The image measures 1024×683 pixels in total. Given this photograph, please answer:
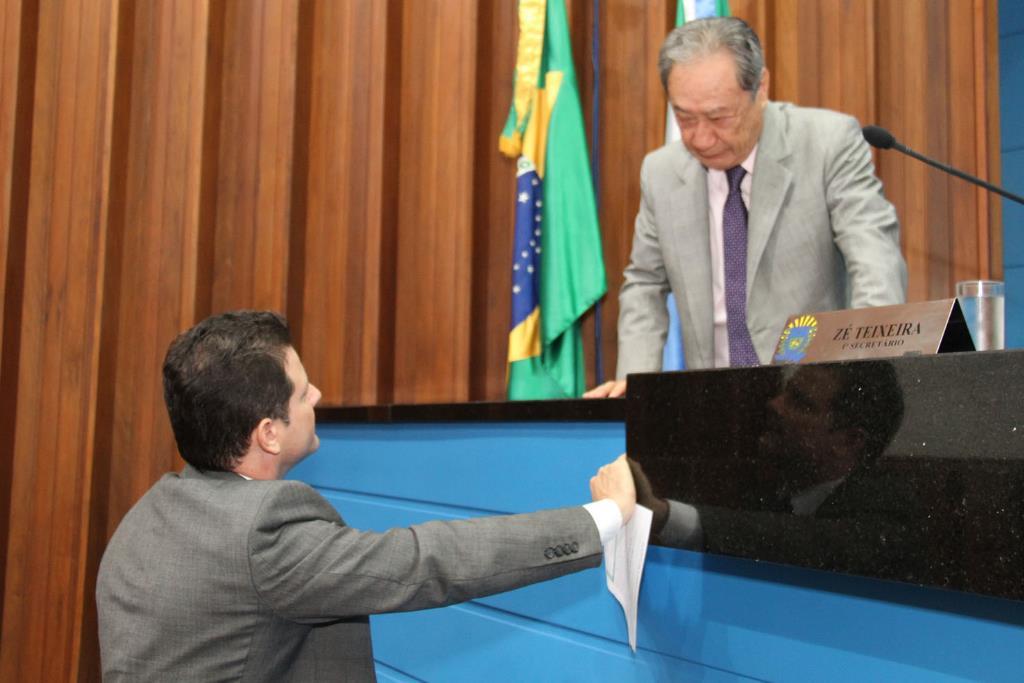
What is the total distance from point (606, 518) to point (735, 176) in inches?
49.4

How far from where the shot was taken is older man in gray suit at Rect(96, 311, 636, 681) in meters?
1.30

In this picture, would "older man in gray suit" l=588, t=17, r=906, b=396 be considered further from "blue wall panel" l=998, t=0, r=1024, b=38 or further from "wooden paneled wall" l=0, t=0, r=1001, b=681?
"blue wall panel" l=998, t=0, r=1024, b=38

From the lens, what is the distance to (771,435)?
48.6 inches

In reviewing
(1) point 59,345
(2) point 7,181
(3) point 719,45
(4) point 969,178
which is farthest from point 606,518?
(2) point 7,181

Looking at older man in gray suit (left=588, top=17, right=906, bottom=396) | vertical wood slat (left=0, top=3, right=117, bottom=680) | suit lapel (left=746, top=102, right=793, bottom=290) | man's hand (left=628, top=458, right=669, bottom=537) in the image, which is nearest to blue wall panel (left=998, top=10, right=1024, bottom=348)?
older man in gray suit (left=588, top=17, right=906, bottom=396)

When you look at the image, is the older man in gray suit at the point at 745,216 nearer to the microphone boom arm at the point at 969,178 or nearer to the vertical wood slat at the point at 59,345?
the microphone boom arm at the point at 969,178

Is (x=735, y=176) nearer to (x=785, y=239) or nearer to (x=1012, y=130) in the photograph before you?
(x=785, y=239)

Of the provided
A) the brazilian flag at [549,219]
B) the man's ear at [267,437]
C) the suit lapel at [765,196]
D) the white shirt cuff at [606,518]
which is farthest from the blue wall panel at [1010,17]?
the man's ear at [267,437]

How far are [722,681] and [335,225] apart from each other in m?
2.93

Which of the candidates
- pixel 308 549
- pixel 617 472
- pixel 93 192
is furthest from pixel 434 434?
pixel 93 192

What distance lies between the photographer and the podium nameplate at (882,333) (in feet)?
4.04

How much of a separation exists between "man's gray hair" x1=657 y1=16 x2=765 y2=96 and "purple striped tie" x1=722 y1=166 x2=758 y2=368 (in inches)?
10.9

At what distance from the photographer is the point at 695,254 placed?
2410mm

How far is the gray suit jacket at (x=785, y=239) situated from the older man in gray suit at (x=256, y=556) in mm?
876
